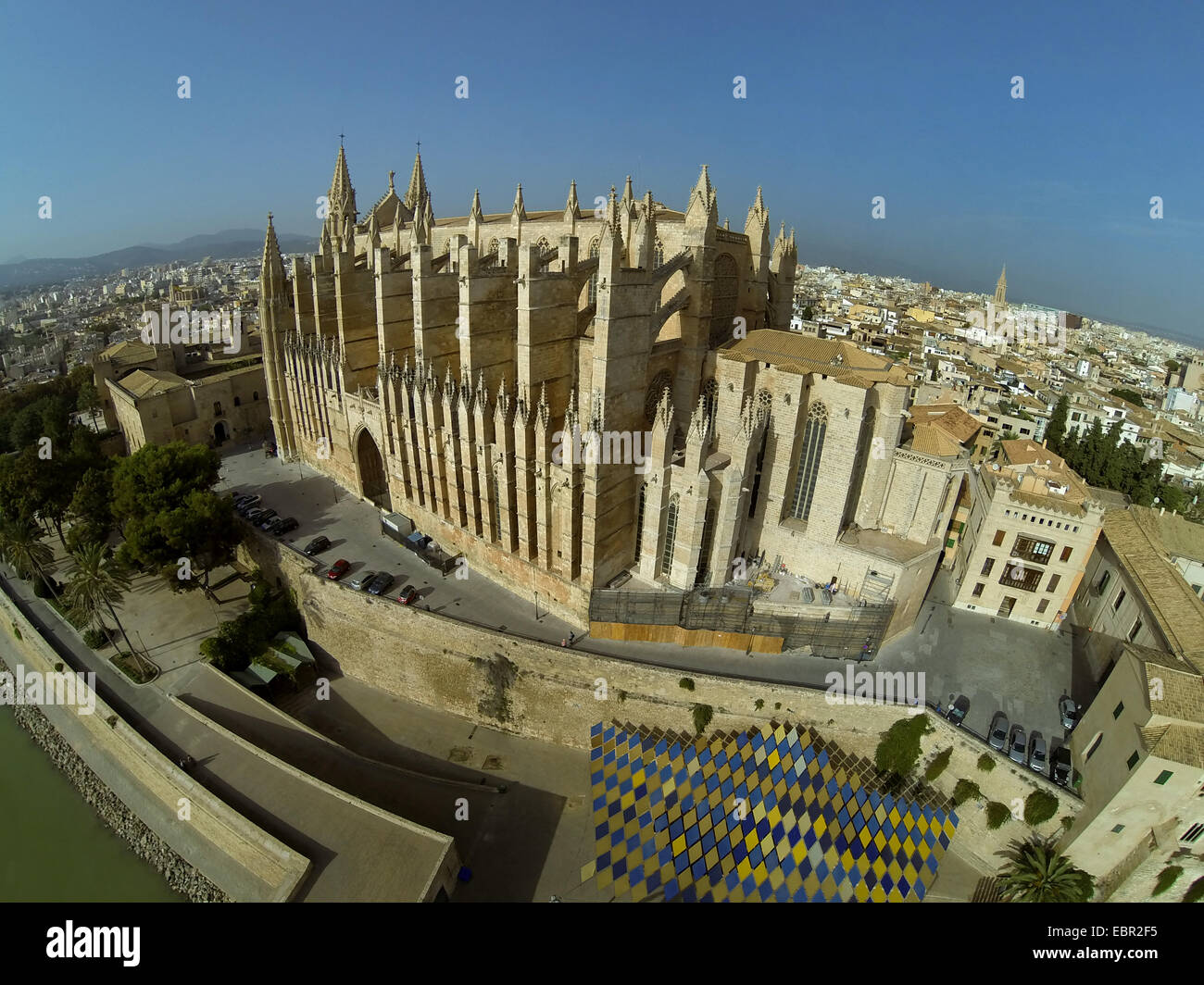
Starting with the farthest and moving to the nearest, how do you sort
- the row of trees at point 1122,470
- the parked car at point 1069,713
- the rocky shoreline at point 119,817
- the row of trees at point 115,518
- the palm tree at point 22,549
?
the row of trees at point 1122,470 → the palm tree at point 22,549 → the row of trees at point 115,518 → the parked car at point 1069,713 → the rocky shoreline at point 119,817

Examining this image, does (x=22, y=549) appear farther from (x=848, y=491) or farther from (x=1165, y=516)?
(x=1165, y=516)

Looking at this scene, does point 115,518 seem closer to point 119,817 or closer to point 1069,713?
point 119,817

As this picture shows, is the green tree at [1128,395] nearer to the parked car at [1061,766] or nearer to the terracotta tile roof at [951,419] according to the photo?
the terracotta tile roof at [951,419]

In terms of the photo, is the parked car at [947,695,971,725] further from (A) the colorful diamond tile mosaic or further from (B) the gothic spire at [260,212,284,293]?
(B) the gothic spire at [260,212,284,293]

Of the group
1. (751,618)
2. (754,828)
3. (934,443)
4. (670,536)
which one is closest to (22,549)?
(670,536)

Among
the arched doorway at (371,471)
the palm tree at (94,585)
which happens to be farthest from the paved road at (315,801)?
the arched doorway at (371,471)

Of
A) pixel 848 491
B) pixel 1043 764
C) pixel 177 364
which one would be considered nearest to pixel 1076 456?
pixel 848 491
